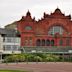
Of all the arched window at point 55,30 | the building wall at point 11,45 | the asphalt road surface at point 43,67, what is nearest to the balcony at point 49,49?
the building wall at point 11,45

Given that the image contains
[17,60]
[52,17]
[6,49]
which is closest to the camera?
[17,60]

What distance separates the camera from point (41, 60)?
9344 cm

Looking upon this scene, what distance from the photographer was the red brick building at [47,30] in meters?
112

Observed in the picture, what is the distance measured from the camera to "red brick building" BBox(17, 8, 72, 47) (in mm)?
112312

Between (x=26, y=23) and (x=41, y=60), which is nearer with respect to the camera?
(x=41, y=60)

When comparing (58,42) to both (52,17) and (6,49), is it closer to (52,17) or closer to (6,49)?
(52,17)

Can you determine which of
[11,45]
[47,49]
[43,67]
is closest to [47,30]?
[47,49]

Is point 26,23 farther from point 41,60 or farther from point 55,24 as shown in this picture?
point 41,60

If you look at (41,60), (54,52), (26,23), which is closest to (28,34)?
(26,23)

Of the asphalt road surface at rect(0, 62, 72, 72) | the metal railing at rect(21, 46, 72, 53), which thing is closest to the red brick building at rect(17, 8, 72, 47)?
the metal railing at rect(21, 46, 72, 53)

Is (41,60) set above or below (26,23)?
below

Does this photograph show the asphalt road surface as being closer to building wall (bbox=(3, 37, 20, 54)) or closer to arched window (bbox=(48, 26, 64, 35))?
building wall (bbox=(3, 37, 20, 54))

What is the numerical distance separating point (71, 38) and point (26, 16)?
15.1 meters

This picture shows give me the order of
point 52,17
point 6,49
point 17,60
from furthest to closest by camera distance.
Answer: point 52,17, point 6,49, point 17,60
